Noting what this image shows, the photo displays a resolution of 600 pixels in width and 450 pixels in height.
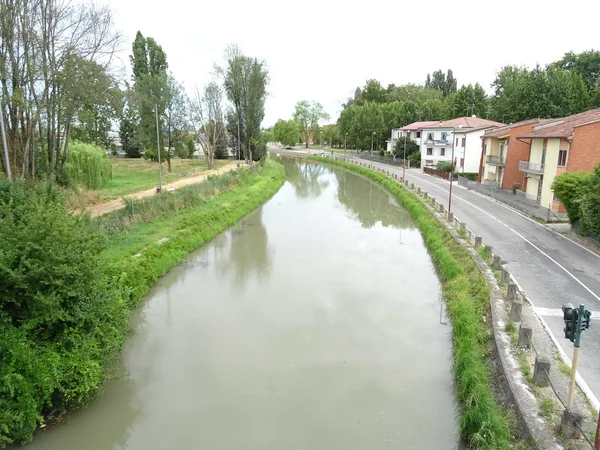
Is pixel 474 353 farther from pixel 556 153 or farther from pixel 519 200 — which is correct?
pixel 519 200

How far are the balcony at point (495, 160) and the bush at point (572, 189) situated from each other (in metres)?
15.8

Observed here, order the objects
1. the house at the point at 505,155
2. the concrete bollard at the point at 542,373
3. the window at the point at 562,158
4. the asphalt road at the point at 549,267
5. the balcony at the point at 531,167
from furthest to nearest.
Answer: the house at the point at 505,155 → the balcony at the point at 531,167 → the window at the point at 562,158 → the asphalt road at the point at 549,267 → the concrete bollard at the point at 542,373

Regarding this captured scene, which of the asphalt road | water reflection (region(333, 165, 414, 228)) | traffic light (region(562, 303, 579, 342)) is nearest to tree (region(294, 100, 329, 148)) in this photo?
water reflection (region(333, 165, 414, 228))

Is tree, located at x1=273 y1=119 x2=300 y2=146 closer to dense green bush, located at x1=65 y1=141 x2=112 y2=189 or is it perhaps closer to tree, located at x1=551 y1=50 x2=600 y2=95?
tree, located at x1=551 y1=50 x2=600 y2=95

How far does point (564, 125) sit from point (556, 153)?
231 centimetres

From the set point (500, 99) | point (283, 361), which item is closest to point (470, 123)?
point (500, 99)

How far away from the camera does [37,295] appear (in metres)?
8.28

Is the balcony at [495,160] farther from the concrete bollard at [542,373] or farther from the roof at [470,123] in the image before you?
the concrete bollard at [542,373]

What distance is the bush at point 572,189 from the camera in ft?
69.4

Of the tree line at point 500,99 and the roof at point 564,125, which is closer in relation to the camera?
the roof at point 564,125

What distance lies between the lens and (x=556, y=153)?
27.6 metres

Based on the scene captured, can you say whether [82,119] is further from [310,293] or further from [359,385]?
[359,385]

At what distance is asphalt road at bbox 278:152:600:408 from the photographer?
10.4 m

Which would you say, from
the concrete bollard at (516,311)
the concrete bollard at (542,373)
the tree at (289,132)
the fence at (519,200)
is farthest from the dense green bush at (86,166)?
the tree at (289,132)
